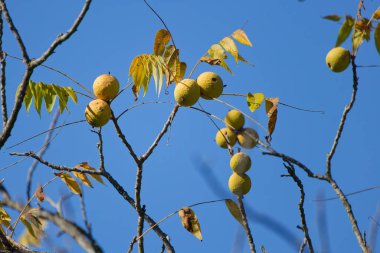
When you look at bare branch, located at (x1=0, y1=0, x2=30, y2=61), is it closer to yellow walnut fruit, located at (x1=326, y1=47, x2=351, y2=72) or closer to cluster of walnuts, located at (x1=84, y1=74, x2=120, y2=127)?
cluster of walnuts, located at (x1=84, y1=74, x2=120, y2=127)

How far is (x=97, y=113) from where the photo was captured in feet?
11.7

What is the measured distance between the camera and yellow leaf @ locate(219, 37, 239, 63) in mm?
3973

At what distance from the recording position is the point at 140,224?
336 centimetres

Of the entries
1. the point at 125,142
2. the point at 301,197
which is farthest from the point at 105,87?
the point at 301,197

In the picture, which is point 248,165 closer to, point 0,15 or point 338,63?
point 338,63

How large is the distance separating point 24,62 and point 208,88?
1.32 metres

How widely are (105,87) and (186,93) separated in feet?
1.88

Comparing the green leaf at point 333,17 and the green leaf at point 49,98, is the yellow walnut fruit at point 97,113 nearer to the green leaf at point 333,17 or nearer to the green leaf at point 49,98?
the green leaf at point 49,98

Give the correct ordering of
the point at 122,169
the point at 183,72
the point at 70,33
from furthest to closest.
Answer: the point at 122,169 < the point at 183,72 < the point at 70,33

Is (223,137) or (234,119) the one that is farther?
(223,137)

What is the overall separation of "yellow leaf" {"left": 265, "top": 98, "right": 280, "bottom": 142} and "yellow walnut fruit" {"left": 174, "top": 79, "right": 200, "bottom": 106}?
0.48 metres

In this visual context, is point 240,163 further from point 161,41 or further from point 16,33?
point 16,33

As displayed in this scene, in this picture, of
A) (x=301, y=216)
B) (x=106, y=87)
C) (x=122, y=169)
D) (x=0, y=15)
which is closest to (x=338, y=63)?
(x=301, y=216)

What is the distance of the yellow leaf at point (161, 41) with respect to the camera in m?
3.87
